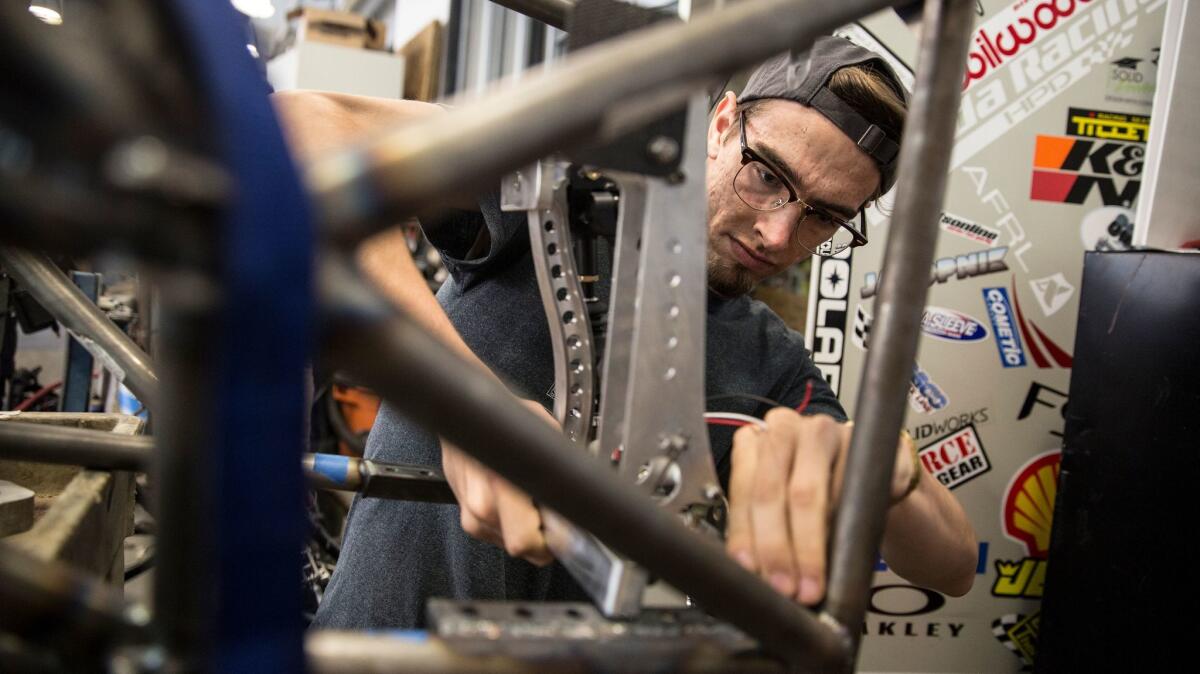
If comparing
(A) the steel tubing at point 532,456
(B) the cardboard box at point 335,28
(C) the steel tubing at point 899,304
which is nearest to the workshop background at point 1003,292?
(C) the steel tubing at point 899,304

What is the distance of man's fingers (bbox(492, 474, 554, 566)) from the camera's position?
549 millimetres

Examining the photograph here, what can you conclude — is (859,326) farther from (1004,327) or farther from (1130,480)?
(1130,480)

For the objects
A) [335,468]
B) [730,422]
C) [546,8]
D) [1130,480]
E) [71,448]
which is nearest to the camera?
[71,448]

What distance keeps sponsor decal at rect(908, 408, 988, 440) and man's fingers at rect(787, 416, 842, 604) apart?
5.75ft

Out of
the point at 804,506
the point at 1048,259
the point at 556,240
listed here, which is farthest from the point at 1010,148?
the point at 804,506

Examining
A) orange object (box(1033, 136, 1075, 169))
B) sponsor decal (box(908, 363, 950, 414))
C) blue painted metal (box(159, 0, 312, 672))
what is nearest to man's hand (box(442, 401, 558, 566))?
blue painted metal (box(159, 0, 312, 672))

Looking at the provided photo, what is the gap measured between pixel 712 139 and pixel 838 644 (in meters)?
0.84

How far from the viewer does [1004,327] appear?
84.6 inches

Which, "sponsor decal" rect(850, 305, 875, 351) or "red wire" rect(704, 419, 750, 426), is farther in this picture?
"sponsor decal" rect(850, 305, 875, 351)

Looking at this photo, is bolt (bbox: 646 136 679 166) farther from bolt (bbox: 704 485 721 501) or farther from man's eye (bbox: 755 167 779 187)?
man's eye (bbox: 755 167 779 187)

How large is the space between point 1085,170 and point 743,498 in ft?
6.84

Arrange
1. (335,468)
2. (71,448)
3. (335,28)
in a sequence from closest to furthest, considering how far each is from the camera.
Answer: (71,448) < (335,468) < (335,28)

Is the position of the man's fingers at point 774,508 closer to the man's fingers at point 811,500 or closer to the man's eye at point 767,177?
the man's fingers at point 811,500

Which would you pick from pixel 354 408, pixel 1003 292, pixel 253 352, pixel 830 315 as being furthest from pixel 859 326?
pixel 354 408
